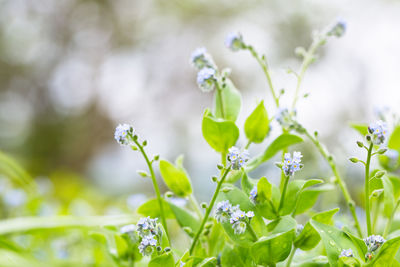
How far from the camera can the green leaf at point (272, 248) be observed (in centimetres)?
26

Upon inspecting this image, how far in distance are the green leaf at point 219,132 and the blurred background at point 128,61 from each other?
12.2ft

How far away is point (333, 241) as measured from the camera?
0.89 ft

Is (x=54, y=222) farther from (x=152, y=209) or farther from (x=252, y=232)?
(x=252, y=232)

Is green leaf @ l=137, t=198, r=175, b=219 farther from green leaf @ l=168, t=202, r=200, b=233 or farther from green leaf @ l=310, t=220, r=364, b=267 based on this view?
green leaf @ l=310, t=220, r=364, b=267

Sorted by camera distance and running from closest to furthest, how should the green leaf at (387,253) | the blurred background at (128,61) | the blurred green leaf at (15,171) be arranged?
1. the green leaf at (387,253)
2. the blurred green leaf at (15,171)
3. the blurred background at (128,61)

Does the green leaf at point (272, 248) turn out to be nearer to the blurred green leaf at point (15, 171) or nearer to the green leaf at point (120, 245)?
the green leaf at point (120, 245)

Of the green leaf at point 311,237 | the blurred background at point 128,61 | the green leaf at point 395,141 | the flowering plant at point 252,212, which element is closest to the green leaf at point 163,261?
the flowering plant at point 252,212

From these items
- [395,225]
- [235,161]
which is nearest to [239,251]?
[235,161]

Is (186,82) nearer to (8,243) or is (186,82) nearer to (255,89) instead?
(255,89)

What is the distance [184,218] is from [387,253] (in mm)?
167

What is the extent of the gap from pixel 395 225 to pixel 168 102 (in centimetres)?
432

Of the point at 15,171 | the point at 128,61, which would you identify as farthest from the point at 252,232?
the point at 128,61

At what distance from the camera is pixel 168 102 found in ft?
15.3

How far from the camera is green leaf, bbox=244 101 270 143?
0.35 metres
